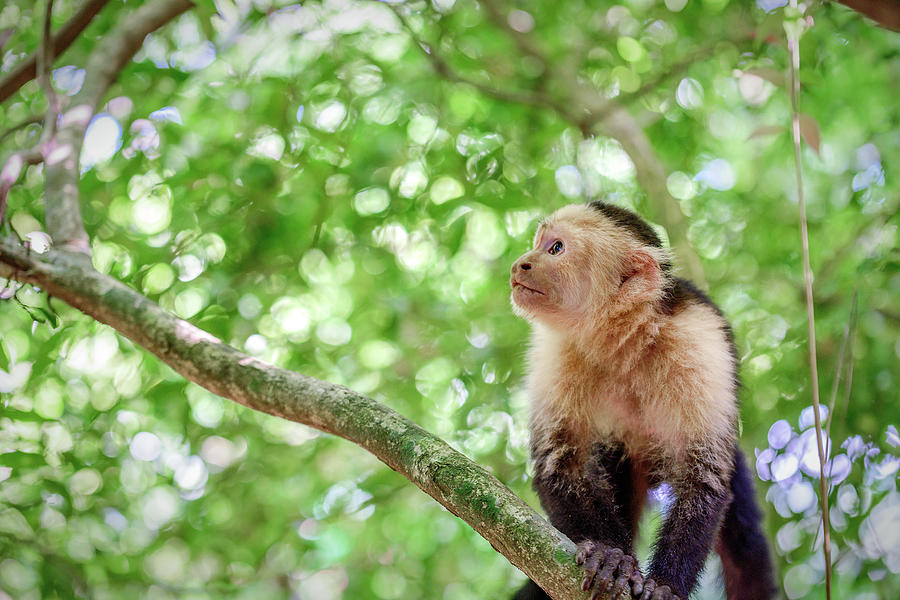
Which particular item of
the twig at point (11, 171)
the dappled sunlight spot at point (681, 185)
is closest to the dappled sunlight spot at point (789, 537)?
the dappled sunlight spot at point (681, 185)

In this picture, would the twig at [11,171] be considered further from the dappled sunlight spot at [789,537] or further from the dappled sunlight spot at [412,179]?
the dappled sunlight spot at [789,537]

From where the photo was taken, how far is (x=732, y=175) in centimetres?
457

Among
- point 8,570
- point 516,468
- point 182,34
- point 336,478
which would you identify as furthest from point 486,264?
point 8,570

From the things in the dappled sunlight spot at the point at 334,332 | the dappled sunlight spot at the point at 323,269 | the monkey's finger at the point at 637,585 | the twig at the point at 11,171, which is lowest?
the dappled sunlight spot at the point at 334,332

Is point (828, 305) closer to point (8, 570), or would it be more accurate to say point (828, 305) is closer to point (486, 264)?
point (486, 264)

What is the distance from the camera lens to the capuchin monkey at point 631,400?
2322 millimetres

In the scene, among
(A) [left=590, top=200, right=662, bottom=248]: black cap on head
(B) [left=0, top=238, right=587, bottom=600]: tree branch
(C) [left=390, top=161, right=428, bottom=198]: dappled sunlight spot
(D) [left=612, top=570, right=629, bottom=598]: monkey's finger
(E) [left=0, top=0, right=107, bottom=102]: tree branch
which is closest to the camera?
(B) [left=0, top=238, right=587, bottom=600]: tree branch

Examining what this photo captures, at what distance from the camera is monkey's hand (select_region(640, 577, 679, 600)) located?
192cm

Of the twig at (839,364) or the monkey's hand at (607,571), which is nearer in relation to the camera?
the monkey's hand at (607,571)

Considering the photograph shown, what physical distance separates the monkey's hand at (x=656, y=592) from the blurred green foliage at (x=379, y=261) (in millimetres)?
1312

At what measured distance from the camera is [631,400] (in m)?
2.57

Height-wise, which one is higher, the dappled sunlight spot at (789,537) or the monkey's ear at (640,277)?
the monkey's ear at (640,277)

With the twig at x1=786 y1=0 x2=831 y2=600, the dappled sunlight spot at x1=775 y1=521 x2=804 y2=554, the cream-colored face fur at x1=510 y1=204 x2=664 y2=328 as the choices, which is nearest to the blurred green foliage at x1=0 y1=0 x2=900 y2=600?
the dappled sunlight spot at x1=775 y1=521 x2=804 y2=554

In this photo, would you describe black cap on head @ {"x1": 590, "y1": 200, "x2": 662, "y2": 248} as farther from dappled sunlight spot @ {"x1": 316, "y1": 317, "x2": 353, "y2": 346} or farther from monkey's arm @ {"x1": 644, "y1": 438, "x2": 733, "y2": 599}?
dappled sunlight spot @ {"x1": 316, "y1": 317, "x2": 353, "y2": 346}
